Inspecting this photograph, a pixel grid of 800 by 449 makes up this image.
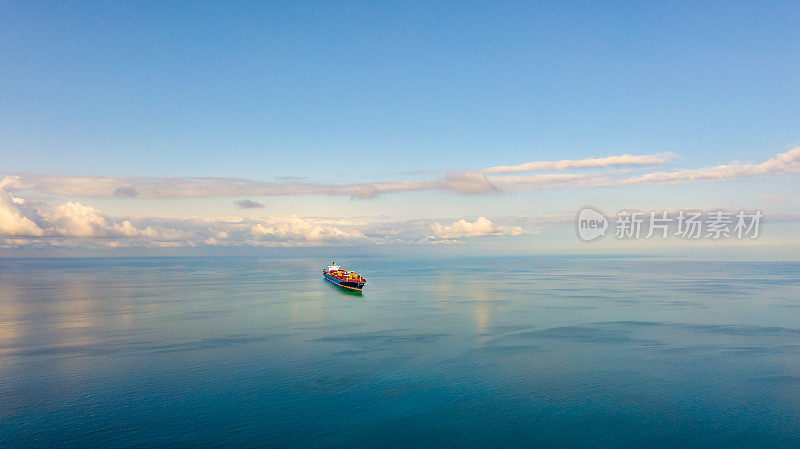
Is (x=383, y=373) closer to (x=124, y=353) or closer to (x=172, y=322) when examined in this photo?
(x=124, y=353)

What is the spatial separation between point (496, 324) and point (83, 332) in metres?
74.7

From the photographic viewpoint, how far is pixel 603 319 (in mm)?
94688

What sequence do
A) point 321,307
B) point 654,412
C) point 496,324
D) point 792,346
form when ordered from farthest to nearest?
point 321,307
point 496,324
point 792,346
point 654,412

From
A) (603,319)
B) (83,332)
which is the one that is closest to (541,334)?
(603,319)

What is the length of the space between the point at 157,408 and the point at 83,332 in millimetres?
49070

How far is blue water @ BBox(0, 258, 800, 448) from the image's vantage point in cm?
3809

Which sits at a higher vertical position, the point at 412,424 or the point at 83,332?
the point at 412,424

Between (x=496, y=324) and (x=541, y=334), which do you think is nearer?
(x=541, y=334)

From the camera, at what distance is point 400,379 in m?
52.4

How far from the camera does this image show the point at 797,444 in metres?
36.0

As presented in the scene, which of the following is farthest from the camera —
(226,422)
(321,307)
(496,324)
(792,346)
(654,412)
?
(321,307)

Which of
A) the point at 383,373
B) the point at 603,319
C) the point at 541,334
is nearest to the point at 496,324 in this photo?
the point at 541,334

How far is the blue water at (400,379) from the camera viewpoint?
125ft

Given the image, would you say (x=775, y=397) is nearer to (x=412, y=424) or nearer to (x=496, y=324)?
(x=412, y=424)
